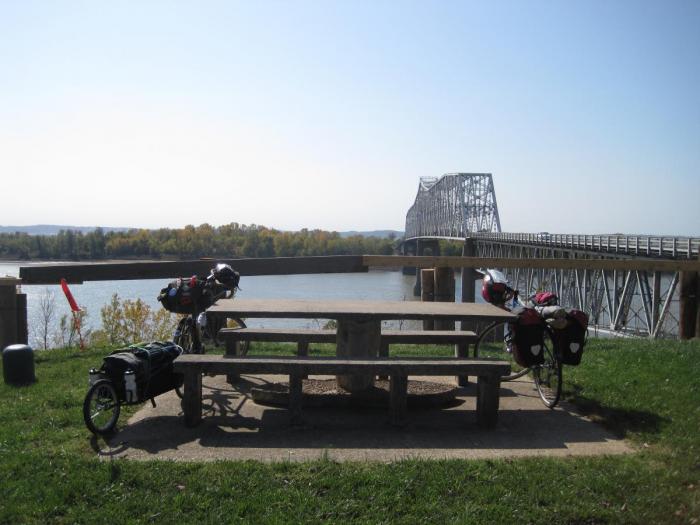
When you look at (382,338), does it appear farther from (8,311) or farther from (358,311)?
(8,311)

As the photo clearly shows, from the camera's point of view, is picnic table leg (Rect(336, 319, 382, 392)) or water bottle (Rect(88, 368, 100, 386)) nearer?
water bottle (Rect(88, 368, 100, 386))

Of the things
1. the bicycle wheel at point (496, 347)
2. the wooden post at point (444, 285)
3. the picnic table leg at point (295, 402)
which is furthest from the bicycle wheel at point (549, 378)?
the wooden post at point (444, 285)

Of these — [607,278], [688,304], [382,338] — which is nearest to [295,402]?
[382,338]

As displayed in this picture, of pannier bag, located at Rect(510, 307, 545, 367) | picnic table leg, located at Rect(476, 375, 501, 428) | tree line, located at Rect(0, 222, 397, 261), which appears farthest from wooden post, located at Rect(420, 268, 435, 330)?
tree line, located at Rect(0, 222, 397, 261)

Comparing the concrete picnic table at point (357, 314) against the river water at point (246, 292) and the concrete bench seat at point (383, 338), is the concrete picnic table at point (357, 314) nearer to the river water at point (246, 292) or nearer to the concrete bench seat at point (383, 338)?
the concrete bench seat at point (383, 338)

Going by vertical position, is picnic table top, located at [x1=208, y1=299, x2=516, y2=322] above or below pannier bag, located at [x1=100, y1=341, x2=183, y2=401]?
above

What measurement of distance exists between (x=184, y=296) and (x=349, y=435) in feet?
7.02

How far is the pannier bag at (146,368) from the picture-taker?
170 inches

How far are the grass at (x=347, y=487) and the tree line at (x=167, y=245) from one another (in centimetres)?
3713

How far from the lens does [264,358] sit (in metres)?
4.46

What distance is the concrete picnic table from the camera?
4723mm

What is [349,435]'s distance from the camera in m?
4.22

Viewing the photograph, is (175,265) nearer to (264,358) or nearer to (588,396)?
(264,358)

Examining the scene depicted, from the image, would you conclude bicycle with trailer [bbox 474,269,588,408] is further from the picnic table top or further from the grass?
the grass
